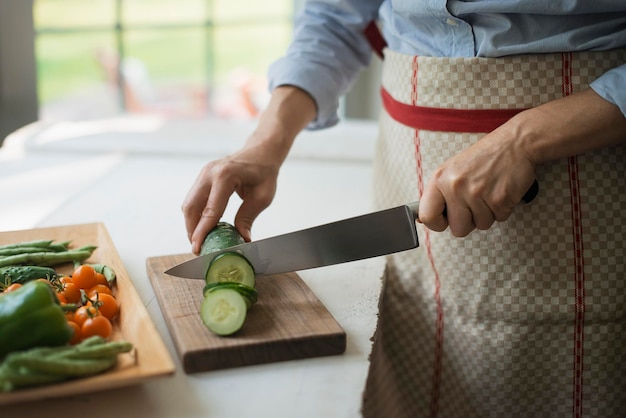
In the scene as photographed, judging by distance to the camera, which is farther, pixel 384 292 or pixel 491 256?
pixel 384 292

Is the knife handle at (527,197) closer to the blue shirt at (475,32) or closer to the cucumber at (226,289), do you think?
the blue shirt at (475,32)

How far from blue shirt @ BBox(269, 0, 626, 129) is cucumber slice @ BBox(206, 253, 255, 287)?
0.55 metres

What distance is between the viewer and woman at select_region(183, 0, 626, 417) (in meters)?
1.32

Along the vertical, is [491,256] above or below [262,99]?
above

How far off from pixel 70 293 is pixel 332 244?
48 centimetres

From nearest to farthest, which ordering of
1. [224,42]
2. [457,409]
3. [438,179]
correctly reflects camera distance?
[438,179] < [457,409] < [224,42]

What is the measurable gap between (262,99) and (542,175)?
4.24m

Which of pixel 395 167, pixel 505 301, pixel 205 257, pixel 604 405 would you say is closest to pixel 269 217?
pixel 395 167

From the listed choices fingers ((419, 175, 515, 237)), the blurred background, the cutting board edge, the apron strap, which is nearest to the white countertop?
the cutting board edge

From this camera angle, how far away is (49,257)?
4.97 ft

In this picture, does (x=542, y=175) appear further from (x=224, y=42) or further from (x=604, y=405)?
(x=224, y=42)

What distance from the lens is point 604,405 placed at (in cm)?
150

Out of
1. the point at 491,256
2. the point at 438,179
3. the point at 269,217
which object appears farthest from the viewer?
the point at 269,217

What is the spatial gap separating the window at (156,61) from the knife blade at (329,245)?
3487mm
